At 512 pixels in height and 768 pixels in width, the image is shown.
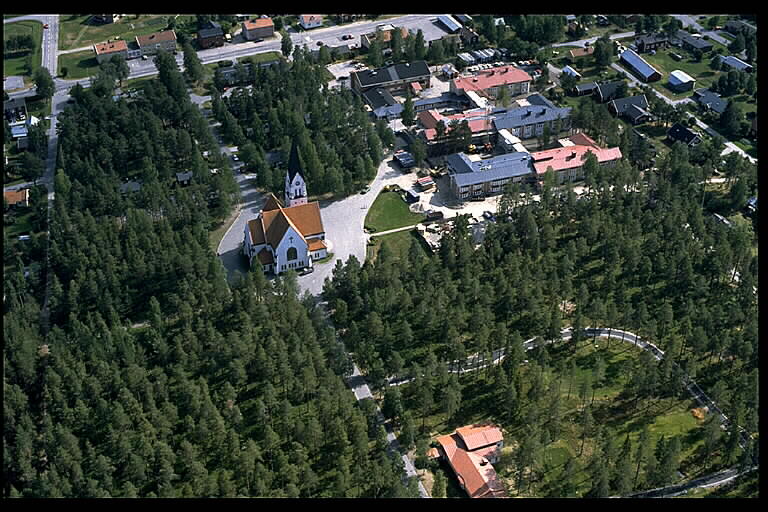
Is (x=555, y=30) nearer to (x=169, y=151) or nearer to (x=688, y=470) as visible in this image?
(x=169, y=151)

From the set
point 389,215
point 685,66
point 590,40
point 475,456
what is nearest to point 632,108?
point 685,66

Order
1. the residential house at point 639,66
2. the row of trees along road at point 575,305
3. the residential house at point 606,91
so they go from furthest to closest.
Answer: the residential house at point 639,66
the residential house at point 606,91
the row of trees along road at point 575,305

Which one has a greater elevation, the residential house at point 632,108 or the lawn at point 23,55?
the lawn at point 23,55

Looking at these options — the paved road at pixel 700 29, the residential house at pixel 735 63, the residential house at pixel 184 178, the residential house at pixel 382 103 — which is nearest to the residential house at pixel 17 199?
the residential house at pixel 184 178

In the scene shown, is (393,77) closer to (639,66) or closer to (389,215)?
(389,215)

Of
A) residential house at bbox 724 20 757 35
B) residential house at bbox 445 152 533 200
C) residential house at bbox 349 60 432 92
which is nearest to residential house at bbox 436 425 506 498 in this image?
residential house at bbox 445 152 533 200

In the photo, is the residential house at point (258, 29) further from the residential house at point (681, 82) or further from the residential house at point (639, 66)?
the residential house at point (681, 82)

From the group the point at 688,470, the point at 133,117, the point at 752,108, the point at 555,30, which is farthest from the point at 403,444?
the point at 555,30

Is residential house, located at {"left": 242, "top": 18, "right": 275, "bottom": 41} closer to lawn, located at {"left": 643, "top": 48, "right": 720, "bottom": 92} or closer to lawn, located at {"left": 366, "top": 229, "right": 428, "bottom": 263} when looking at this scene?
lawn, located at {"left": 643, "top": 48, "right": 720, "bottom": 92}
